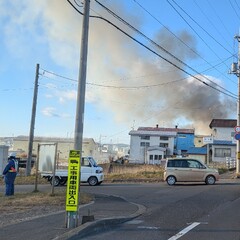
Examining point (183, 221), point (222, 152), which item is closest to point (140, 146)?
point (222, 152)

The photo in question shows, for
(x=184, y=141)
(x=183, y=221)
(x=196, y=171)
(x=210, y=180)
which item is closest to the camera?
(x=183, y=221)

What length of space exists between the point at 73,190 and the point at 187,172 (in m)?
16.7

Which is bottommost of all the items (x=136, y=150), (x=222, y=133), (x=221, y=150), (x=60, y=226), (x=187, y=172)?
(x=60, y=226)

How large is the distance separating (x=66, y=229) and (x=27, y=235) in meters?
0.90

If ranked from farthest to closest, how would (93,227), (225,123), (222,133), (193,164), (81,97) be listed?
(225,123) → (222,133) → (193,164) → (81,97) → (93,227)

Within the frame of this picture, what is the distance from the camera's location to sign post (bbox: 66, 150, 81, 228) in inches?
369

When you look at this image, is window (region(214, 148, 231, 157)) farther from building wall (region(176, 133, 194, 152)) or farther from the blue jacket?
the blue jacket

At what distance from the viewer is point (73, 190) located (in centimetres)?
947

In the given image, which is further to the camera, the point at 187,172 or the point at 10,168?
the point at 187,172

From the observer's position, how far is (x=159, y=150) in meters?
83.1

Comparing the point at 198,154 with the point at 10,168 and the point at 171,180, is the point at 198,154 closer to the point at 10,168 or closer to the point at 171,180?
the point at 171,180

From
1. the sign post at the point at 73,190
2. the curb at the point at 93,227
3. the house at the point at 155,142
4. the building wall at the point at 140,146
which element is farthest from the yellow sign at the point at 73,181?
the building wall at the point at 140,146

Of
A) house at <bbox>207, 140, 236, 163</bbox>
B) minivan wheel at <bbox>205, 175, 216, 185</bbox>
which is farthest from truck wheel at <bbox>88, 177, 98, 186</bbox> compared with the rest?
house at <bbox>207, 140, 236, 163</bbox>

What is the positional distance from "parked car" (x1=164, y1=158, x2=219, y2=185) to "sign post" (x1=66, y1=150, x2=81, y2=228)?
53.9ft
